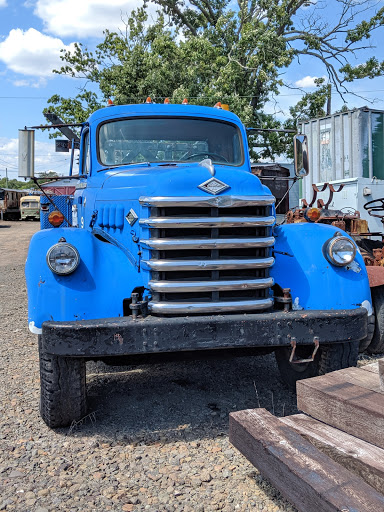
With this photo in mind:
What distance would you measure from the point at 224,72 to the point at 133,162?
13744 millimetres

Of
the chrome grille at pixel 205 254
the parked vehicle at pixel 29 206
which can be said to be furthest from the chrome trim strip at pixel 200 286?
the parked vehicle at pixel 29 206

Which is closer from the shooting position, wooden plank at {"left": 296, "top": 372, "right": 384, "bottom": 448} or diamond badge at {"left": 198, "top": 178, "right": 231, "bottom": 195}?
wooden plank at {"left": 296, "top": 372, "right": 384, "bottom": 448}

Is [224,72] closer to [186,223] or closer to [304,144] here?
→ [304,144]

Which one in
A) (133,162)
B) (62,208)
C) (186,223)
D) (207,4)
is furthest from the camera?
(207,4)

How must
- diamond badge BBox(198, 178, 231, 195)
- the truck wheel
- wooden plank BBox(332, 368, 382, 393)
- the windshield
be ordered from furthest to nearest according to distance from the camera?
the windshield, the truck wheel, diamond badge BBox(198, 178, 231, 195), wooden plank BBox(332, 368, 382, 393)

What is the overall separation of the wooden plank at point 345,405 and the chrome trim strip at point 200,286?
0.85m

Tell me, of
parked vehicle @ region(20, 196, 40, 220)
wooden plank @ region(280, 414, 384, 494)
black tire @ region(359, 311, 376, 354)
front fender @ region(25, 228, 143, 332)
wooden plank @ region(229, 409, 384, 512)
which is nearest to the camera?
wooden plank @ region(229, 409, 384, 512)

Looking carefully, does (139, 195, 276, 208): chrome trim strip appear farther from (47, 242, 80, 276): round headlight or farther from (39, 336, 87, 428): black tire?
(39, 336, 87, 428): black tire

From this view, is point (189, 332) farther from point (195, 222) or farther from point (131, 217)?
point (131, 217)

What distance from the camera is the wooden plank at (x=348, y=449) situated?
2.18m

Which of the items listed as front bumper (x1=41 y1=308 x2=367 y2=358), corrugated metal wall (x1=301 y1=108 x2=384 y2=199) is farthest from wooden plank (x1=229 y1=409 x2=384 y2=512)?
corrugated metal wall (x1=301 y1=108 x2=384 y2=199)

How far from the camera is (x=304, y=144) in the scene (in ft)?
15.7

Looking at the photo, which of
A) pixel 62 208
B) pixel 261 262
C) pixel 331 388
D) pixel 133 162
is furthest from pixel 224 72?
pixel 331 388

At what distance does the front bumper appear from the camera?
10.7 ft
